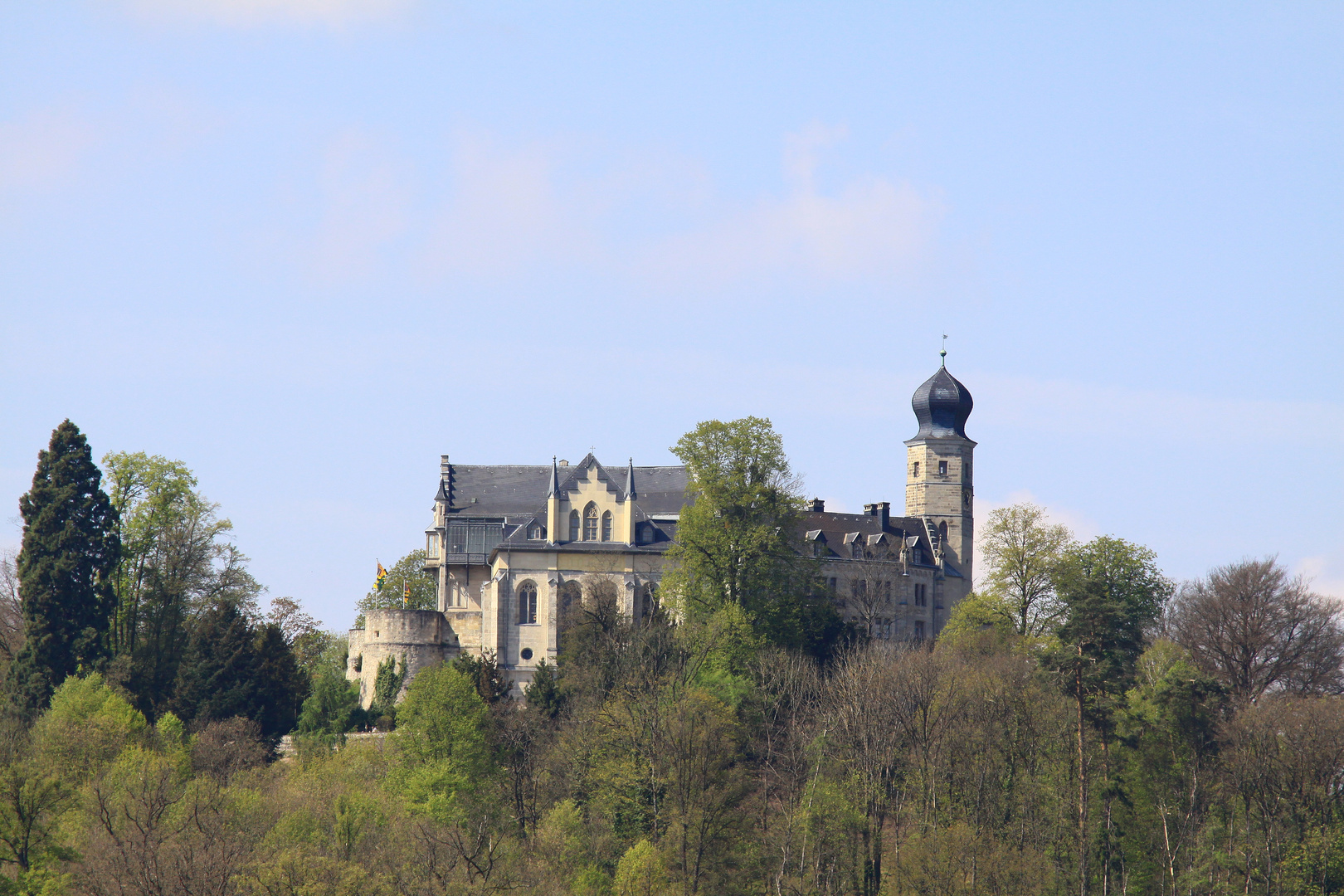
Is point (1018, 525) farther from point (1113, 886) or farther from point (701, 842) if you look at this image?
point (701, 842)

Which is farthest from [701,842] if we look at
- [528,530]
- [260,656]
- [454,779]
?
[528,530]

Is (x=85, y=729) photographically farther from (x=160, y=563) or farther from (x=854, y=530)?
(x=854, y=530)

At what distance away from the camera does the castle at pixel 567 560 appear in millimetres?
76750

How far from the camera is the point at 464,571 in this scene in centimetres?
8175

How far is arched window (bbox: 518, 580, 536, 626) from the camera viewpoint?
76.9 meters

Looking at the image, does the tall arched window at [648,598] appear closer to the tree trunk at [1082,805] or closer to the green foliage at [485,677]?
the green foliage at [485,677]

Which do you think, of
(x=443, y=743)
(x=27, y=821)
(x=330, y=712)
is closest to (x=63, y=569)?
(x=330, y=712)

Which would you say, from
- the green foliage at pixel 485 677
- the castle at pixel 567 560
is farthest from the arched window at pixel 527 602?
the green foliage at pixel 485 677

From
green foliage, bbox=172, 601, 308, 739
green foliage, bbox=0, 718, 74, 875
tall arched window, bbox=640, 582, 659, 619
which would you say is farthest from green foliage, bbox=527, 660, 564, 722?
green foliage, bbox=0, 718, 74, 875

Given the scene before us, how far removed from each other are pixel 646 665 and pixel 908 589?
26.9 m

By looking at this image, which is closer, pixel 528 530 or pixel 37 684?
pixel 37 684

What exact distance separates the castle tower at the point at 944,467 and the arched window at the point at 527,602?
23.8 meters

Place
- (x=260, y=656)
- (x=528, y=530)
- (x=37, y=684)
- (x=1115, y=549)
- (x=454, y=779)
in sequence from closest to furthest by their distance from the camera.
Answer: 1. (x=454, y=779)
2. (x=37, y=684)
3. (x=260, y=656)
4. (x=528, y=530)
5. (x=1115, y=549)

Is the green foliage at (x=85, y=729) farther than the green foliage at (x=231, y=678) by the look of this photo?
No
